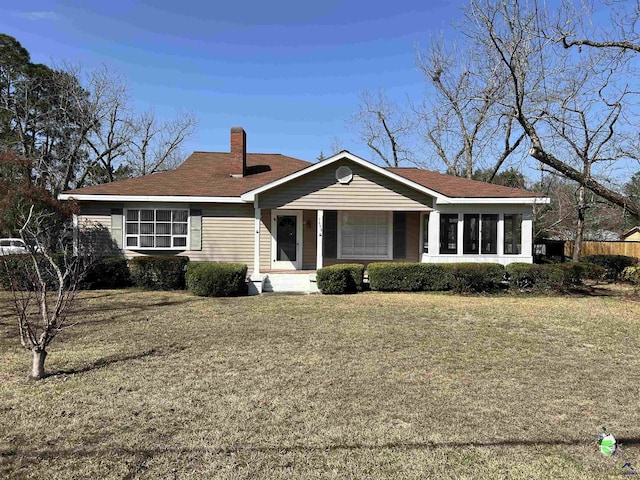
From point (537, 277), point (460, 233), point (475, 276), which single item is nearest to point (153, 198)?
point (460, 233)

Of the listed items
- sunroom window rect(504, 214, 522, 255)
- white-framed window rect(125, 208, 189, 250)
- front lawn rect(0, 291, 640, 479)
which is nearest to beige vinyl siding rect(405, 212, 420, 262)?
sunroom window rect(504, 214, 522, 255)

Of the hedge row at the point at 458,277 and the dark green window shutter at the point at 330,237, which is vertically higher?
the dark green window shutter at the point at 330,237

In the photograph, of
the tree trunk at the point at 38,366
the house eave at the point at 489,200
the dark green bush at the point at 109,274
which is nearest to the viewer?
the tree trunk at the point at 38,366

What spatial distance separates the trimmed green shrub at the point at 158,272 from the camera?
12750 mm

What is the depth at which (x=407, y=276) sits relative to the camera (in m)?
12.9

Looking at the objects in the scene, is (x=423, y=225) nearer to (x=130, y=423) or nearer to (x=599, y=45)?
(x=599, y=45)

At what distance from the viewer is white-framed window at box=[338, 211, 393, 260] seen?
15.6 meters

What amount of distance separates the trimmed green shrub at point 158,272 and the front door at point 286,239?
11.5 feet

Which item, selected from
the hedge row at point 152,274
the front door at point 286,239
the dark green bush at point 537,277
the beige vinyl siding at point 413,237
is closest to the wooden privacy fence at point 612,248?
the beige vinyl siding at point 413,237

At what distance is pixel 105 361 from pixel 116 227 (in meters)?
9.58

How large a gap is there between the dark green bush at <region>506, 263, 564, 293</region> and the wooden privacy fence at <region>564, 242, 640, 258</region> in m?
14.0

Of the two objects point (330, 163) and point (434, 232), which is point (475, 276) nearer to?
point (434, 232)

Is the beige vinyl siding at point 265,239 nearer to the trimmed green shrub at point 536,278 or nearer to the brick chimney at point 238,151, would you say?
the brick chimney at point 238,151

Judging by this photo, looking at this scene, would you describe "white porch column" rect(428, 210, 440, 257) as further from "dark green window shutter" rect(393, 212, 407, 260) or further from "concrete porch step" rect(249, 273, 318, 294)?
"concrete porch step" rect(249, 273, 318, 294)
